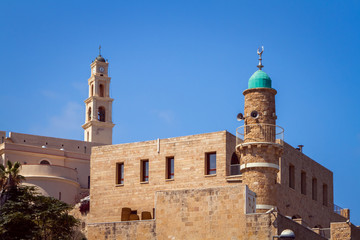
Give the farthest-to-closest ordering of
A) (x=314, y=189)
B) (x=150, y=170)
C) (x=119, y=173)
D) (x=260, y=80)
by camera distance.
→ (x=314, y=189), (x=119, y=173), (x=150, y=170), (x=260, y=80)

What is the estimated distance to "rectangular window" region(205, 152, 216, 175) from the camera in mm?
45031

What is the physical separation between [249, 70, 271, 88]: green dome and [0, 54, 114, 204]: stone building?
20.4 m

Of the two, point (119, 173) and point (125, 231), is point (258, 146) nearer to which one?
point (125, 231)

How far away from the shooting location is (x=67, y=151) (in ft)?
207

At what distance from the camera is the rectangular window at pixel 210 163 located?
4503cm

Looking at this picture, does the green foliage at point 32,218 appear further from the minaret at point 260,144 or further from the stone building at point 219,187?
the minaret at point 260,144

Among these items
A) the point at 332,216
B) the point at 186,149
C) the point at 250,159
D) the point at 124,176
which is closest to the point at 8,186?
the point at 124,176

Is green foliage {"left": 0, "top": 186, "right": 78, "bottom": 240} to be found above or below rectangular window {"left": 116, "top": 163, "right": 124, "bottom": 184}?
below

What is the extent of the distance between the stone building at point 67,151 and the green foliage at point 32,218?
11.3m

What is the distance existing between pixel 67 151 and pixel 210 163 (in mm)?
21199

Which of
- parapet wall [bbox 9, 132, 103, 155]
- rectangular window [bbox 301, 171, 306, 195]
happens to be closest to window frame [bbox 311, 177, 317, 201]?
rectangular window [bbox 301, 171, 306, 195]

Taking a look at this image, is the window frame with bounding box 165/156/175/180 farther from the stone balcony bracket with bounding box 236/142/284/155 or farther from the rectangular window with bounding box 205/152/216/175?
the stone balcony bracket with bounding box 236/142/284/155

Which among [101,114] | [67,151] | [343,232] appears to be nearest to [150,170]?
[343,232]

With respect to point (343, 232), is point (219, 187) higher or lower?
higher
